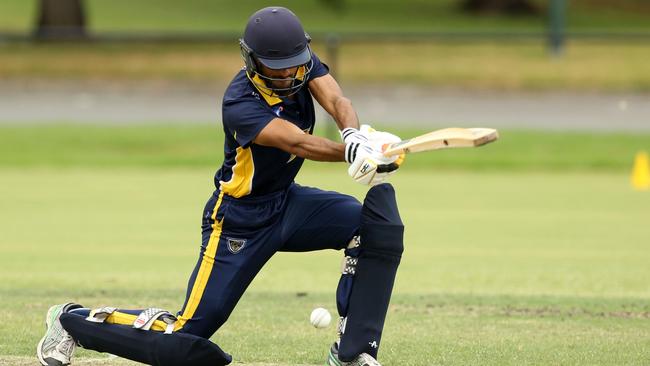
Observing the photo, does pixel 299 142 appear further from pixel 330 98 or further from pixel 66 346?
pixel 66 346

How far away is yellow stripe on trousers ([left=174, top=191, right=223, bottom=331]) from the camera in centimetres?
622

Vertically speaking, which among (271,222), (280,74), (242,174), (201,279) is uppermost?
(280,74)

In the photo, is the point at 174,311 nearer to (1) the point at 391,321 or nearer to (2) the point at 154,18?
(1) the point at 391,321

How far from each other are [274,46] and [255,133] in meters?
0.45

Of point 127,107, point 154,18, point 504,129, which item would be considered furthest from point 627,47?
point 154,18

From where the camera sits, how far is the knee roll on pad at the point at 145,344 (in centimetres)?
611

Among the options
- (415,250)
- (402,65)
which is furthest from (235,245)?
(402,65)

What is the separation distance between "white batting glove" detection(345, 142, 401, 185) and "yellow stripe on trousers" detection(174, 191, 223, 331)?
3.06 ft

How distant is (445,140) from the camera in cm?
569

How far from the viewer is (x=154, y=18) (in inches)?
1868

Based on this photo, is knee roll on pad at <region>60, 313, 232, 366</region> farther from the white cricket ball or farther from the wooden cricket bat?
the wooden cricket bat

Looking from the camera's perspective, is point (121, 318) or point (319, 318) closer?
point (121, 318)

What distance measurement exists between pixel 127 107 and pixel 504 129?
366 inches

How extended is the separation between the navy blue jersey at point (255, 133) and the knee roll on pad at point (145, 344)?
0.83m
